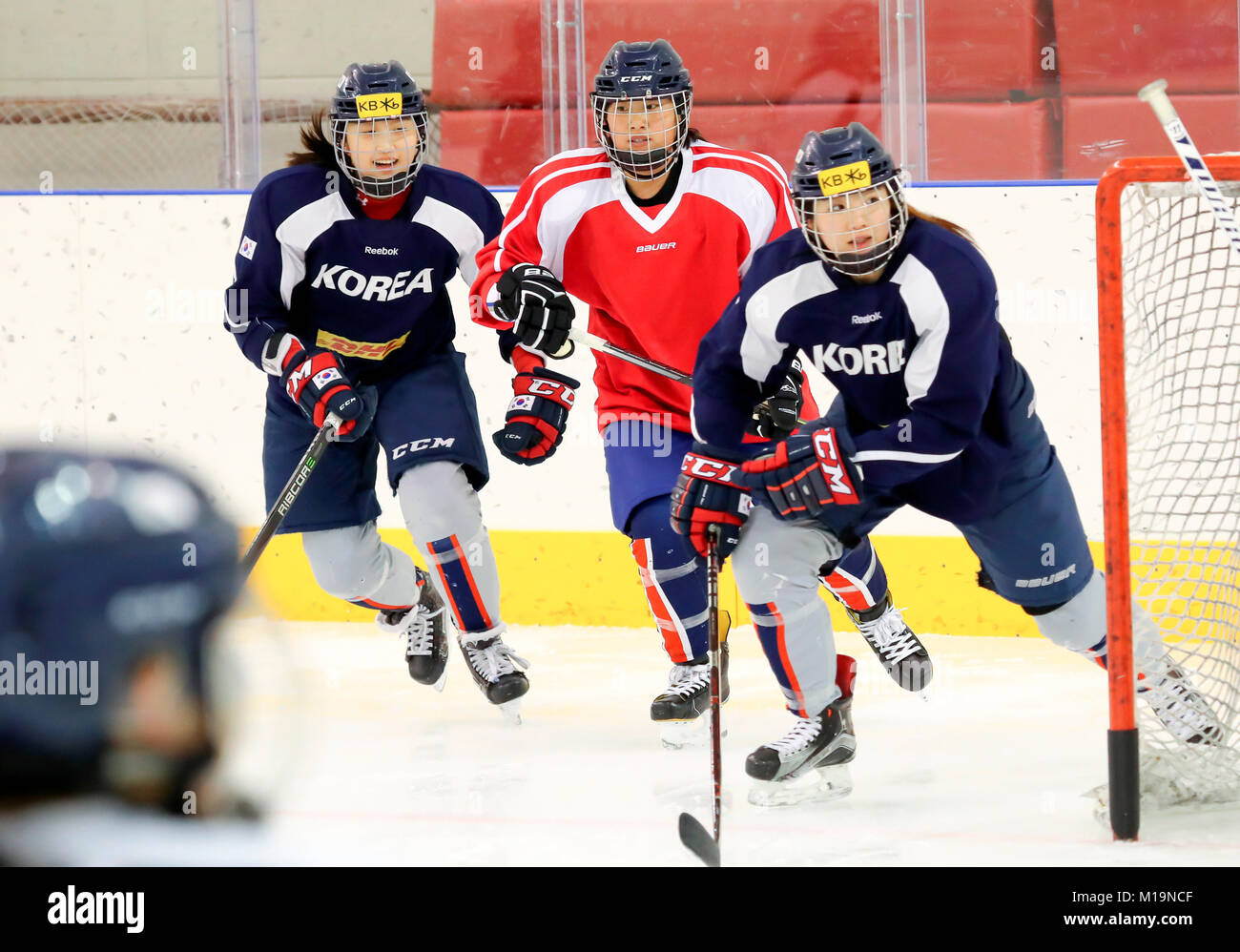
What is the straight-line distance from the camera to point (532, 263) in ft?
9.07

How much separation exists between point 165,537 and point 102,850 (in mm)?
113

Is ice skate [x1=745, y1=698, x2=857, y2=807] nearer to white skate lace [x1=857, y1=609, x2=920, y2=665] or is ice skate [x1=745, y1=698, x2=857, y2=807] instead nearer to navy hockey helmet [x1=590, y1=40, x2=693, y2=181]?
white skate lace [x1=857, y1=609, x2=920, y2=665]

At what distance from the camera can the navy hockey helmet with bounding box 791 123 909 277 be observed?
2.00m

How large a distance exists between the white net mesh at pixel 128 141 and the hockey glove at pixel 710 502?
214 cm

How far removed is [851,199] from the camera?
6.59 ft

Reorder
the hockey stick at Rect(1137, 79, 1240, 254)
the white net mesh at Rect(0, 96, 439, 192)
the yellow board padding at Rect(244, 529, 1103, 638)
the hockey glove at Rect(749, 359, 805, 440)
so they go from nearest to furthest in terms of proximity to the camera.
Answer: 1. the hockey stick at Rect(1137, 79, 1240, 254)
2. the hockey glove at Rect(749, 359, 805, 440)
3. the yellow board padding at Rect(244, 529, 1103, 638)
4. the white net mesh at Rect(0, 96, 439, 192)

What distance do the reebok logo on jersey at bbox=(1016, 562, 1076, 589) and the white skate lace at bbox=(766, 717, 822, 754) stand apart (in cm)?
39

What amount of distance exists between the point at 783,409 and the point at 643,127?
58 cm

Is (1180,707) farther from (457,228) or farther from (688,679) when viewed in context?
(457,228)

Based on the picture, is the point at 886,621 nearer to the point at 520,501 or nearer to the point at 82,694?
the point at 520,501

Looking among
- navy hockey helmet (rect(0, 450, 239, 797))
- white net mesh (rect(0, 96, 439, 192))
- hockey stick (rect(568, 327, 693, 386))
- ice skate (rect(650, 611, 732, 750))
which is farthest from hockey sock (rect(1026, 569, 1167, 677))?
white net mesh (rect(0, 96, 439, 192))

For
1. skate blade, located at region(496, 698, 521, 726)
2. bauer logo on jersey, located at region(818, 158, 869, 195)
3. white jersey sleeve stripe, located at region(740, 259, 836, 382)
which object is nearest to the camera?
bauer logo on jersey, located at region(818, 158, 869, 195)

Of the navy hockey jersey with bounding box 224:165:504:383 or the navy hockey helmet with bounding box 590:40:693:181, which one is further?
the navy hockey jersey with bounding box 224:165:504:383

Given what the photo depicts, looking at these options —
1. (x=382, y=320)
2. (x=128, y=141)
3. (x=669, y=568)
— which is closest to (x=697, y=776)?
(x=669, y=568)
